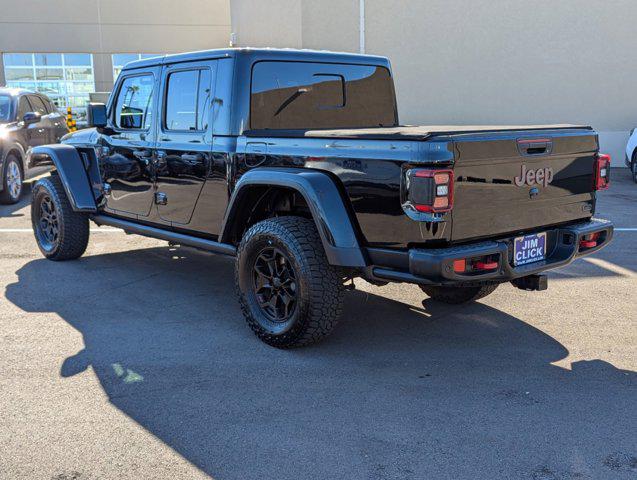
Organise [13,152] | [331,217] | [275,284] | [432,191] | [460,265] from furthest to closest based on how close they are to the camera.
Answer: [13,152]
[275,284]
[331,217]
[460,265]
[432,191]

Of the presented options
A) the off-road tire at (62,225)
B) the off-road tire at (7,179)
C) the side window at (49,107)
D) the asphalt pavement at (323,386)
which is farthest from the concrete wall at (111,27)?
the asphalt pavement at (323,386)

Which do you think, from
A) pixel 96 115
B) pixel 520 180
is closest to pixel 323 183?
pixel 520 180

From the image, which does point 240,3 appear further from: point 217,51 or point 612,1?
point 217,51

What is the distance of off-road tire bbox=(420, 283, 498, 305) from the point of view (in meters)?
5.23

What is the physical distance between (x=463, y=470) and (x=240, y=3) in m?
18.9

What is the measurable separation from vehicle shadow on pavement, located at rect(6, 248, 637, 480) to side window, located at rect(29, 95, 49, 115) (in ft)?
23.6

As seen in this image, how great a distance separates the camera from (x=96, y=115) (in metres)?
6.12

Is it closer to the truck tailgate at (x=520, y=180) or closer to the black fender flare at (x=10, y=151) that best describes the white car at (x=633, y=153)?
the truck tailgate at (x=520, y=180)

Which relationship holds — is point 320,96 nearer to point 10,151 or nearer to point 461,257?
point 461,257

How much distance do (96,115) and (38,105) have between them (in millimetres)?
6795

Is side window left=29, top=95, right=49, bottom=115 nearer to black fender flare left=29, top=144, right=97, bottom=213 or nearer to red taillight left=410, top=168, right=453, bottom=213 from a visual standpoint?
black fender flare left=29, top=144, right=97, bottom=213

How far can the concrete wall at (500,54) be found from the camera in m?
15.5

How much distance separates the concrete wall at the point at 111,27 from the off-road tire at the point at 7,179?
1880cm

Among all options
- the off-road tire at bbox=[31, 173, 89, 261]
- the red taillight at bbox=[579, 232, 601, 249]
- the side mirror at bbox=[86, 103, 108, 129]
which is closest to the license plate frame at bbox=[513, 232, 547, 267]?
the red taillight at bbox=[579, 232, 601, 249]
